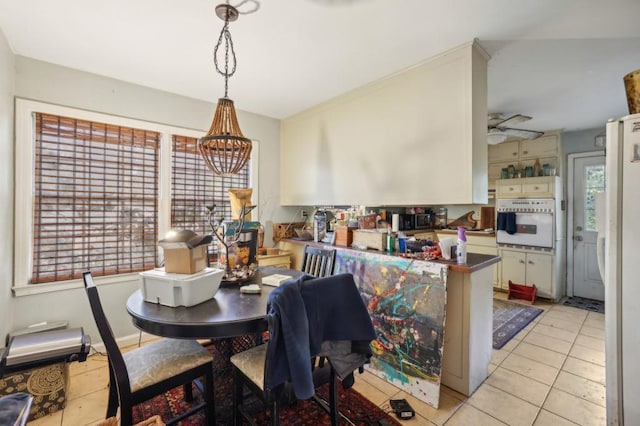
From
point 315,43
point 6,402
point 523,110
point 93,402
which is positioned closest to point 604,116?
point 523,110

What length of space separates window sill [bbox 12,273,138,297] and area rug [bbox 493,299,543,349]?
3806 mm

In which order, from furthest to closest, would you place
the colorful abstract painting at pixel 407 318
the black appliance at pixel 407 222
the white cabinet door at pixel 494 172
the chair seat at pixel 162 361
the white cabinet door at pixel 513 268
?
the white cabinet door at pixel 494 172 → the white cabinet door at pixel 513 268 → the black appliance at pixel 407 222 → the colorful abstract painting at pixel 407 318 → the chair seat at pixel 162 361

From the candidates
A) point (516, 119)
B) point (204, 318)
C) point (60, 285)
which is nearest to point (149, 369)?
point (204, 318)

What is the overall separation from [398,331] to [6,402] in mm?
2156

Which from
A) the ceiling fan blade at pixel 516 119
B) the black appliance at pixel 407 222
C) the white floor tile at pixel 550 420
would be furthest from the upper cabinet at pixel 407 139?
the white floor tile at pixel 550 420

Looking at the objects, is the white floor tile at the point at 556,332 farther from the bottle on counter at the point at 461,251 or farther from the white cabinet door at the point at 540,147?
the white cabinet door at the point at 540,147

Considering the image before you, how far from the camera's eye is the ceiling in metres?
1.80

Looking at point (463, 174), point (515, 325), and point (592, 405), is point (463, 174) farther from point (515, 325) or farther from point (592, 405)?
point (515, 325)

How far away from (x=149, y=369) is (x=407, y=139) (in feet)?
8.26

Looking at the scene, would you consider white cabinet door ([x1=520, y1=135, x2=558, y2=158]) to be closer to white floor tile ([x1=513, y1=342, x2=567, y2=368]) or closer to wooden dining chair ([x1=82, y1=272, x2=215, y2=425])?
white floor tile ([x1=513, y1=342, x2=567, y2=368])

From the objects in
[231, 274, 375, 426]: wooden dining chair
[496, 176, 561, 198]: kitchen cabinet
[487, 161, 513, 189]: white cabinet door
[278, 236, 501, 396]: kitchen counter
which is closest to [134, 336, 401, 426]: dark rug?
[231, 274, 375, 426]: wooden dining chair

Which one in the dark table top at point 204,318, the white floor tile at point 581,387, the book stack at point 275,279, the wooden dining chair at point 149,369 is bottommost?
the white floor tile at point 581,387

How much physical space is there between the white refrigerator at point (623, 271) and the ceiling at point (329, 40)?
97 centimetres

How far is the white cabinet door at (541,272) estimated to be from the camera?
4160 millimetres
